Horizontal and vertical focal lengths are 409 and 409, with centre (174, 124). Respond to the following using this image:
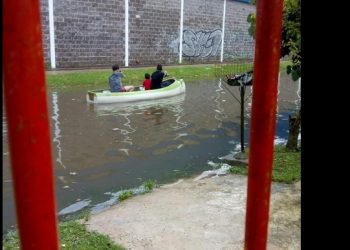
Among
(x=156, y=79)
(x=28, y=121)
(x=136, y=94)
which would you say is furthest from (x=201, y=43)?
(x=28, y=121)

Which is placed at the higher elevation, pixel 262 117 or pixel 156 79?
pixel 262 117

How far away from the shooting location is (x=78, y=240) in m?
4.16

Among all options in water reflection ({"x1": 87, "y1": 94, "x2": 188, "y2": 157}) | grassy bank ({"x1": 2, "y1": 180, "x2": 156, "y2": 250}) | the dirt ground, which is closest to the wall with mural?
water reflection ({"x1": 87, "y1": 94, "x2": 188, "y2": 157})

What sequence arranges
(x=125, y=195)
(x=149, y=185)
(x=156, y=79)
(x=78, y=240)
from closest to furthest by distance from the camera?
(x=78, y=240) → (x=125, y=195) → (x=149, y=185) → (x=156, y=79)

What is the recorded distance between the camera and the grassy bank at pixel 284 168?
618 cm

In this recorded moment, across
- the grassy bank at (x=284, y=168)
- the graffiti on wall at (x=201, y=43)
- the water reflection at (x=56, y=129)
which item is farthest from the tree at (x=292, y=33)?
the graffiti on wall at (x=201, y=43)

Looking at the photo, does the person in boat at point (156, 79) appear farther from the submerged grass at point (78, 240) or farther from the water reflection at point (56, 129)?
the submerged grass at point (78, 240)

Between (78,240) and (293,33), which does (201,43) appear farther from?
(78,240)


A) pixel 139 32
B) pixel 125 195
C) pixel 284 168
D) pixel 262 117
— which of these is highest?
pixel 139 32

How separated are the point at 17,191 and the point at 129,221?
3.86m

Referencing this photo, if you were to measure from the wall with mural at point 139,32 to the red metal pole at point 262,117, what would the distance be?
60.7 ft

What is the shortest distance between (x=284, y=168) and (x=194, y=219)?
251 cm

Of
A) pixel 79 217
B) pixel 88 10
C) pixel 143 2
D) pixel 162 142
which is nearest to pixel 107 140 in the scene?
pixel 162 142

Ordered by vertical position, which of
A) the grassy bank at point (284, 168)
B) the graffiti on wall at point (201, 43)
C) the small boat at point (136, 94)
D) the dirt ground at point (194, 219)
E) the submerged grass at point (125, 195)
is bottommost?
the submerged grass at point (125, 195)
